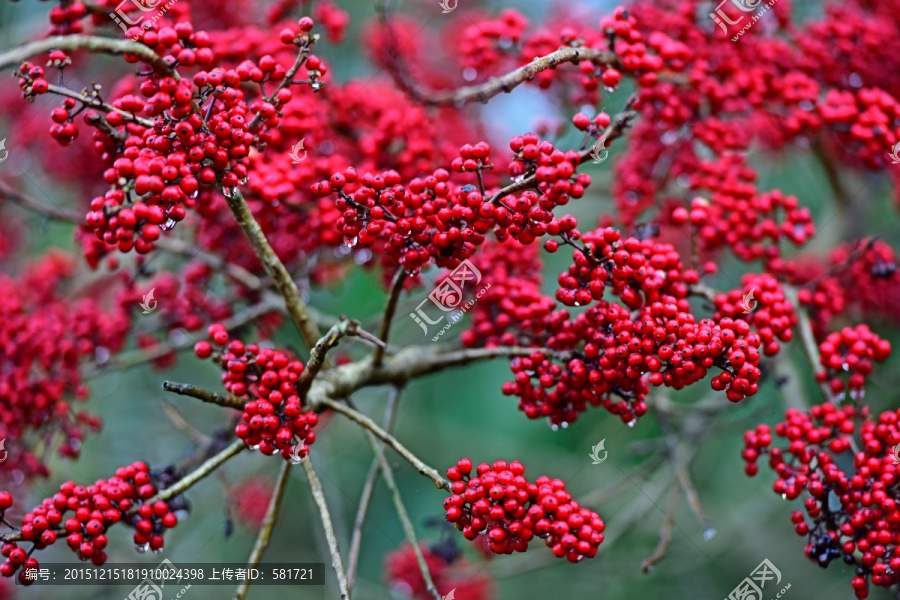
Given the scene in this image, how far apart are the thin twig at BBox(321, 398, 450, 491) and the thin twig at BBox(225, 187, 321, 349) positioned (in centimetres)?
19

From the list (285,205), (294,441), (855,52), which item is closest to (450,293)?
(285,205)

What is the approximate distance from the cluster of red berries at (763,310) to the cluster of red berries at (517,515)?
612 mm

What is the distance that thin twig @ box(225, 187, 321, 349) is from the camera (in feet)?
5.18

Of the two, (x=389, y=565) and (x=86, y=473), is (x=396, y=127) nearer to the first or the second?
(x=389, y=565)

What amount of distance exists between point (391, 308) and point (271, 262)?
31 centimetres

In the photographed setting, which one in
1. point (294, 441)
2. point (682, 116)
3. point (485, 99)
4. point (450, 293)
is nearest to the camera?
point (294, 441)

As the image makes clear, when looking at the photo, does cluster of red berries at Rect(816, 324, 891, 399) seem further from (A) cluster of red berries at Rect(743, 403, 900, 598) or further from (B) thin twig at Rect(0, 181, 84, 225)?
(B) thin twig at Rect(0, 181, 84, 225)

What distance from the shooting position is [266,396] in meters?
1.57

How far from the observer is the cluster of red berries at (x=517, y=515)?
1.50 metres

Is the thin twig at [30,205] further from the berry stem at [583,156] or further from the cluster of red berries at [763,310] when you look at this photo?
the cluster of red berries at [763,310]

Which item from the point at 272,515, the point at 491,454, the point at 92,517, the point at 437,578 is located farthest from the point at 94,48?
the point at 491,454

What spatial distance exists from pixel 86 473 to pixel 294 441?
301 centimetres

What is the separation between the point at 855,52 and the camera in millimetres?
2549

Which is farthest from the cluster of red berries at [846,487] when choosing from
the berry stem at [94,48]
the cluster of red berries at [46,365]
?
the cluster of red berries at [46,365]
